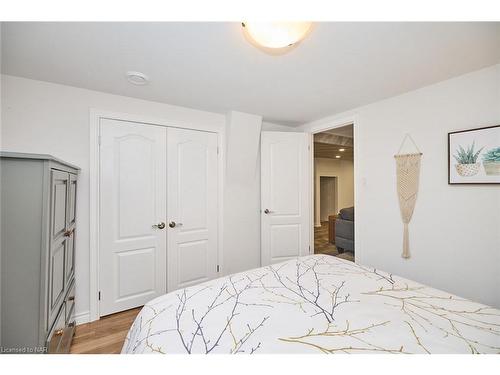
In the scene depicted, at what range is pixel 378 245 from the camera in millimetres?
2346

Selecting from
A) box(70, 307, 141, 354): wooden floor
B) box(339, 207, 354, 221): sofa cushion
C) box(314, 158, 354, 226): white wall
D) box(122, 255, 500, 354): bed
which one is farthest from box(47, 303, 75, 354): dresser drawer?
box(314, 158, 354, 226): white wall

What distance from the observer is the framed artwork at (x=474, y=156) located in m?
1.60

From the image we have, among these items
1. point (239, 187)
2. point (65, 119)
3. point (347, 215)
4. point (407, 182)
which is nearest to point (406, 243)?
point (407, 182)

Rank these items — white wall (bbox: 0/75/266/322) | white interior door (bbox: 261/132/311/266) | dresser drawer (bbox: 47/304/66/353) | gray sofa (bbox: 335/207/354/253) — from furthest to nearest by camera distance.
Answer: gray sofa (bbox: 335/207/354/253)
white interior door (bbox: 261/132/311/266)
white wall (bbox: 0/75/266/322)
dresser drawer (bbox: 47/304/66/353)

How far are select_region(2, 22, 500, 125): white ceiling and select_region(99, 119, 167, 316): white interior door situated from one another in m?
0.51

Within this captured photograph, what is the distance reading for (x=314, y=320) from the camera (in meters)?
0.98

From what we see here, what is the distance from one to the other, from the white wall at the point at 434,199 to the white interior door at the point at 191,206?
1.83 meters

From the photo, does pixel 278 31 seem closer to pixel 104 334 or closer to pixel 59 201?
pixel 59 201

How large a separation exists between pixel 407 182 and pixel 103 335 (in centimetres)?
320

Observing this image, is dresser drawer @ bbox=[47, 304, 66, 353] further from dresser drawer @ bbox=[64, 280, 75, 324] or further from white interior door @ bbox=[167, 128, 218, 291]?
white interior door @ bbox=[167, 128, 218, 291]

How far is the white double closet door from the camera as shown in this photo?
2.15 meters

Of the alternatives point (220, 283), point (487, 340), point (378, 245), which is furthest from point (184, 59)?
point (378, 245)

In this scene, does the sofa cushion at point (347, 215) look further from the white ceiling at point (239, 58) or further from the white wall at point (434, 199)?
the white ceiling at point (239, 58)
